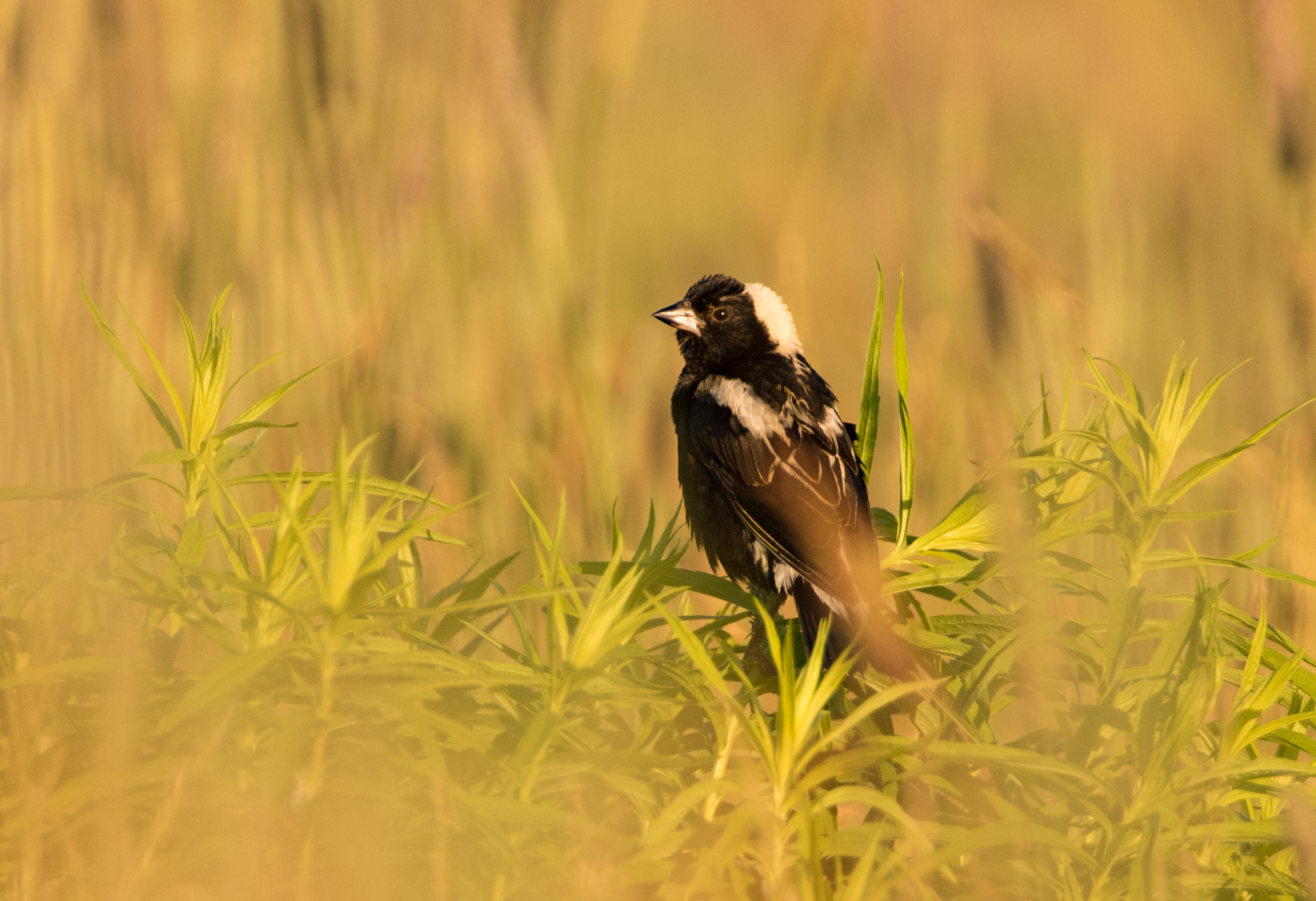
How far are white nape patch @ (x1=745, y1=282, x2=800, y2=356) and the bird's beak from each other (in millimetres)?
213

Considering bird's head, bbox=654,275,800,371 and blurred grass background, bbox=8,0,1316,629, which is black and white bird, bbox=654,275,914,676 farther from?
blurred grass background, bbox=8,0,1316,629

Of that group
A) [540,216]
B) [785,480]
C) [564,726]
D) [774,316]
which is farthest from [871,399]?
[774,316]

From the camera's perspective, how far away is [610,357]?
241 cm

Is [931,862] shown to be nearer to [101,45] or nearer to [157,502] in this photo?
[157,502]

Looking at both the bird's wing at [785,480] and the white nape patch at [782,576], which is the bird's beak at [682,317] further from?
the white nape patch at [782,576]

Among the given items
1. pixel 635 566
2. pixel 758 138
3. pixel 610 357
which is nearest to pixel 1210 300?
pixel 610 357

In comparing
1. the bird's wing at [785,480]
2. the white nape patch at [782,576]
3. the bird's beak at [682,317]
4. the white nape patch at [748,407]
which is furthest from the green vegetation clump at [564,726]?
the bird's beak at [682,317]

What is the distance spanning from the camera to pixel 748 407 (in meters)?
3.25

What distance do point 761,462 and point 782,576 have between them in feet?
0.99

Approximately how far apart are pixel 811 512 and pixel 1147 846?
1.70 m

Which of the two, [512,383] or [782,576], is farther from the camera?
[782,576]

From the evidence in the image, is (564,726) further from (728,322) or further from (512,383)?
(728,322)

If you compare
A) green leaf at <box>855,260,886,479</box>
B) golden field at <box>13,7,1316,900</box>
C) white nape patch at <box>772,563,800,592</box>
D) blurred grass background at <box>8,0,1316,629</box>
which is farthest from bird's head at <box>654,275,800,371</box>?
green leaf at <box>855,260,886,479</box>

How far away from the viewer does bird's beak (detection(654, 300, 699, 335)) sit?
3678mm
